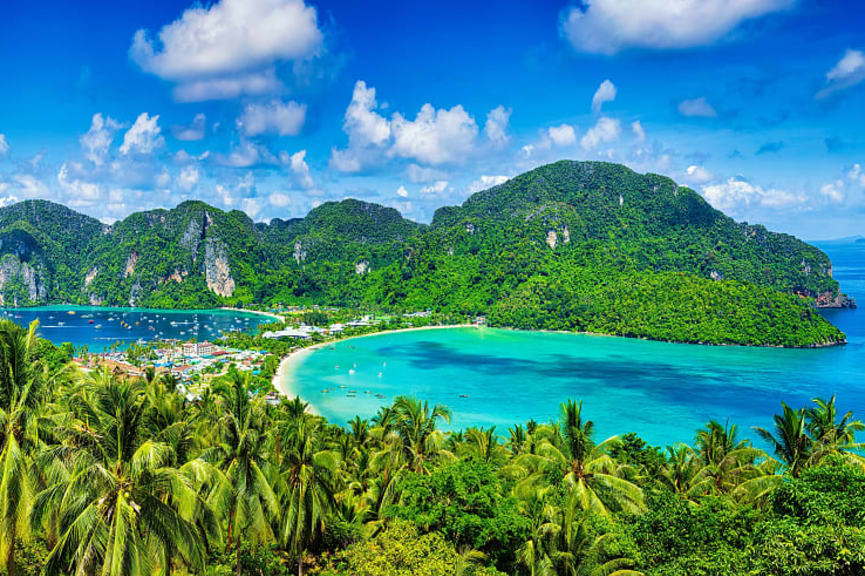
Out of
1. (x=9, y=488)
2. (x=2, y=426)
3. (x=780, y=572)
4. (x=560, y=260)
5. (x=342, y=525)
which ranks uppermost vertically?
(x=560, y=260)

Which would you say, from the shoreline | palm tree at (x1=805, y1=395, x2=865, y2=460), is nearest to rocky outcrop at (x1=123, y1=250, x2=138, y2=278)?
the shoreline

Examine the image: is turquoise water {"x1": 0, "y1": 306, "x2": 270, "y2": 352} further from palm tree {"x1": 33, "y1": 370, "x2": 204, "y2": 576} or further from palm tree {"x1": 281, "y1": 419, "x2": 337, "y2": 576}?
palm tree {"x1": 33, "y1": 370, "x2": 204, "y2": 576}

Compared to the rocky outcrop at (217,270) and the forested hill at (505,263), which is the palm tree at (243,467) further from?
the rocky outcrop at (217,270)

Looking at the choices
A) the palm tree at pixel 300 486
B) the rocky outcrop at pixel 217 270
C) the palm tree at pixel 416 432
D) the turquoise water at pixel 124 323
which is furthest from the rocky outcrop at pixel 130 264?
the palm tree at pixel 300 486

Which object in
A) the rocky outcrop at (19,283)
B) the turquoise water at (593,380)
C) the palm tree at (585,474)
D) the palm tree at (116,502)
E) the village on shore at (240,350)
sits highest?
the rocky outcrop at (19,283)

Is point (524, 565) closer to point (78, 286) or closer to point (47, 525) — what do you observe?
point (47, 525)

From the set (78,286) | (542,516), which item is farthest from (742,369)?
(78,286)
